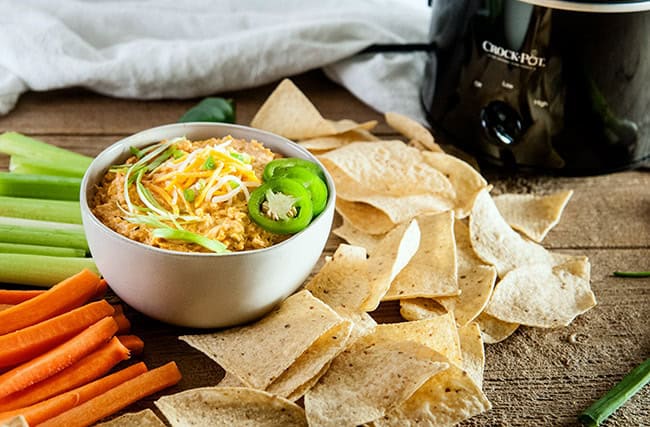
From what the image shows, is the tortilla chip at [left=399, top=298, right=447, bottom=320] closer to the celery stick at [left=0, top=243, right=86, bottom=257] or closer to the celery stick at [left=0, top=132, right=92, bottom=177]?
the celery stick at [left=0, top=243, right=86, bottom=257]

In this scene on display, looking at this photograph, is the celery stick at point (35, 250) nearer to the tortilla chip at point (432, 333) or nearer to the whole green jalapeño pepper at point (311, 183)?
the whole green jalapeño pepper at point (311, 183)

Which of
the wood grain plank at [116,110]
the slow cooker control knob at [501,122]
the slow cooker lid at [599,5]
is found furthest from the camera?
the wood grain plank at [116,110]

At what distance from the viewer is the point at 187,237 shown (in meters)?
1.59

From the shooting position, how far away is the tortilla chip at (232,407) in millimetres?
1503

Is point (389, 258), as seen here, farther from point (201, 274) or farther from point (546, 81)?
point (546, 81)

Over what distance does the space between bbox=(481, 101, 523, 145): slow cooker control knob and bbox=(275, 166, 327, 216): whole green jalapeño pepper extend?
71 centimetres

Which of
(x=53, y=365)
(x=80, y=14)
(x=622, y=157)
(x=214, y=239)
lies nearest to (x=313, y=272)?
(x=214, y=239)

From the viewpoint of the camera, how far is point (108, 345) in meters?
1.65

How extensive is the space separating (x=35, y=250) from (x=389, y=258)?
80 cm

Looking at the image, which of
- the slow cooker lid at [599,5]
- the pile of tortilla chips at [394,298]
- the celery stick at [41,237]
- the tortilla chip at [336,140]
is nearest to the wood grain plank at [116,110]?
the tortilla chip at [336,140]

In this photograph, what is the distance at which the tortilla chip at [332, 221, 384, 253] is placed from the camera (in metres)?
2.07

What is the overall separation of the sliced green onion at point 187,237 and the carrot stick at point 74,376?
25 cm

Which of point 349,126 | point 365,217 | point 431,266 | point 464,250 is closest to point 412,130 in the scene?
point 349,126

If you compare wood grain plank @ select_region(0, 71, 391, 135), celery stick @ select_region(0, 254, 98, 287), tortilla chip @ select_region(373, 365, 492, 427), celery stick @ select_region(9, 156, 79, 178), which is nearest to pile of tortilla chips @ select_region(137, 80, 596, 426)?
tortilla chip @ select_region(373, 365, 492, 427)
